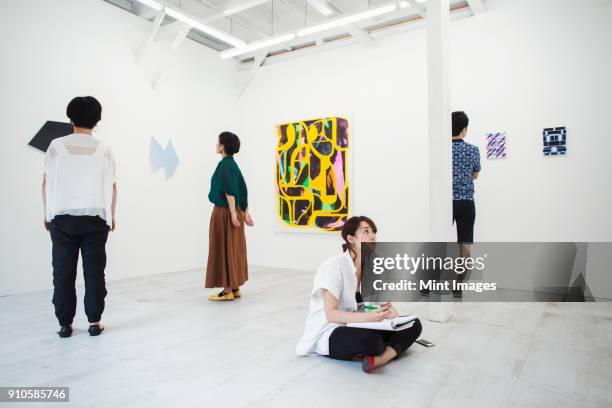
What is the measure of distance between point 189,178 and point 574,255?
15.4 ft

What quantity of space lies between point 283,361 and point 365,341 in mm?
489

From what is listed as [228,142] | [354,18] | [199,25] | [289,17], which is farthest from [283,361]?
[289,17]

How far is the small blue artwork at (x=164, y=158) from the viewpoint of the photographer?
17.0 ft

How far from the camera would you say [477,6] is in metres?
4.23

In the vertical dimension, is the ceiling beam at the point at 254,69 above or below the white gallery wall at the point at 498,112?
above

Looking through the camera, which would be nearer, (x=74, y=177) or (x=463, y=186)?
(x=74, y=177)

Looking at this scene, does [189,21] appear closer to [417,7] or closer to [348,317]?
[417,7]

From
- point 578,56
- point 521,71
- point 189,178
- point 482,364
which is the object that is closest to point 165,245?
point 189,178

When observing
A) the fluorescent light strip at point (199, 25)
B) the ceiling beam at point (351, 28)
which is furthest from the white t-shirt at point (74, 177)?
the ceiling beam at point (351, 28)

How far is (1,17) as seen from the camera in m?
3.88

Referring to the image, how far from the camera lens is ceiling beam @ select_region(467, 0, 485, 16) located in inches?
164

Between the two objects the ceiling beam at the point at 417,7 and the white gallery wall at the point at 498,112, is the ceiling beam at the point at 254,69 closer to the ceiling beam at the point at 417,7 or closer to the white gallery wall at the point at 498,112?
the white gallery wall at the point at 498,112

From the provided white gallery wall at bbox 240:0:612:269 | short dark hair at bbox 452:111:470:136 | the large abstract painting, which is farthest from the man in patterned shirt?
the large abstract painting

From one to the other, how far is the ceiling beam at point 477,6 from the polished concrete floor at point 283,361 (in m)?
3.08
